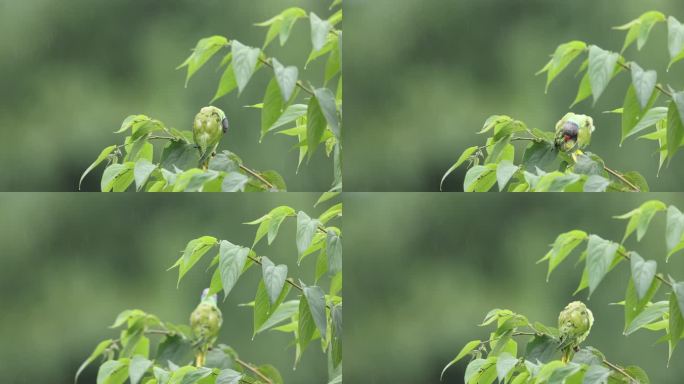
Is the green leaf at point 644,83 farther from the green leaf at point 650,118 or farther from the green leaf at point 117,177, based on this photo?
the green leaf at point 117,177

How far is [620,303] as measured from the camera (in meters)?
2.04

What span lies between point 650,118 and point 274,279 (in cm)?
85

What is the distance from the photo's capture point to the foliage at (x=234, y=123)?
2.08 metres

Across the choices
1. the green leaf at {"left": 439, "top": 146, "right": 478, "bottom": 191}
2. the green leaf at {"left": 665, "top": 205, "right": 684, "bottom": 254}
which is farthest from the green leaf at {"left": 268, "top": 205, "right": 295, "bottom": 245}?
the green leaf at {"left": 665, "top": 205, "right": 684, "bottom": 254}

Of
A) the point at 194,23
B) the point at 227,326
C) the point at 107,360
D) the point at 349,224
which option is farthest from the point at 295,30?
the point at 107,360

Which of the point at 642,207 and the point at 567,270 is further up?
the point at 642,207

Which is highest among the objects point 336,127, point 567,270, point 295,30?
point 295,30

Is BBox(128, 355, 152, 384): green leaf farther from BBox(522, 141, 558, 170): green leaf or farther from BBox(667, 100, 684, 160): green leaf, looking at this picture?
BBox(667, 100, 684, 160): green leaf

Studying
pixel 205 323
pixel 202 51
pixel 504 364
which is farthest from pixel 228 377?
pixel 202 51

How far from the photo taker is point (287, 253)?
2.11 m

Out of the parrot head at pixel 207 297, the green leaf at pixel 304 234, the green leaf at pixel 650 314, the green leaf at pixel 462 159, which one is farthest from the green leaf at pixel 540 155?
the parrot head at pixel 207 297

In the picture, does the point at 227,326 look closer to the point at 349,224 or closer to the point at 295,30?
the point at 349,224

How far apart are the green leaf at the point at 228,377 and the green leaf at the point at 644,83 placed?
1.02 metres

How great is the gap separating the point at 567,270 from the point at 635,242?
5.9 inches
